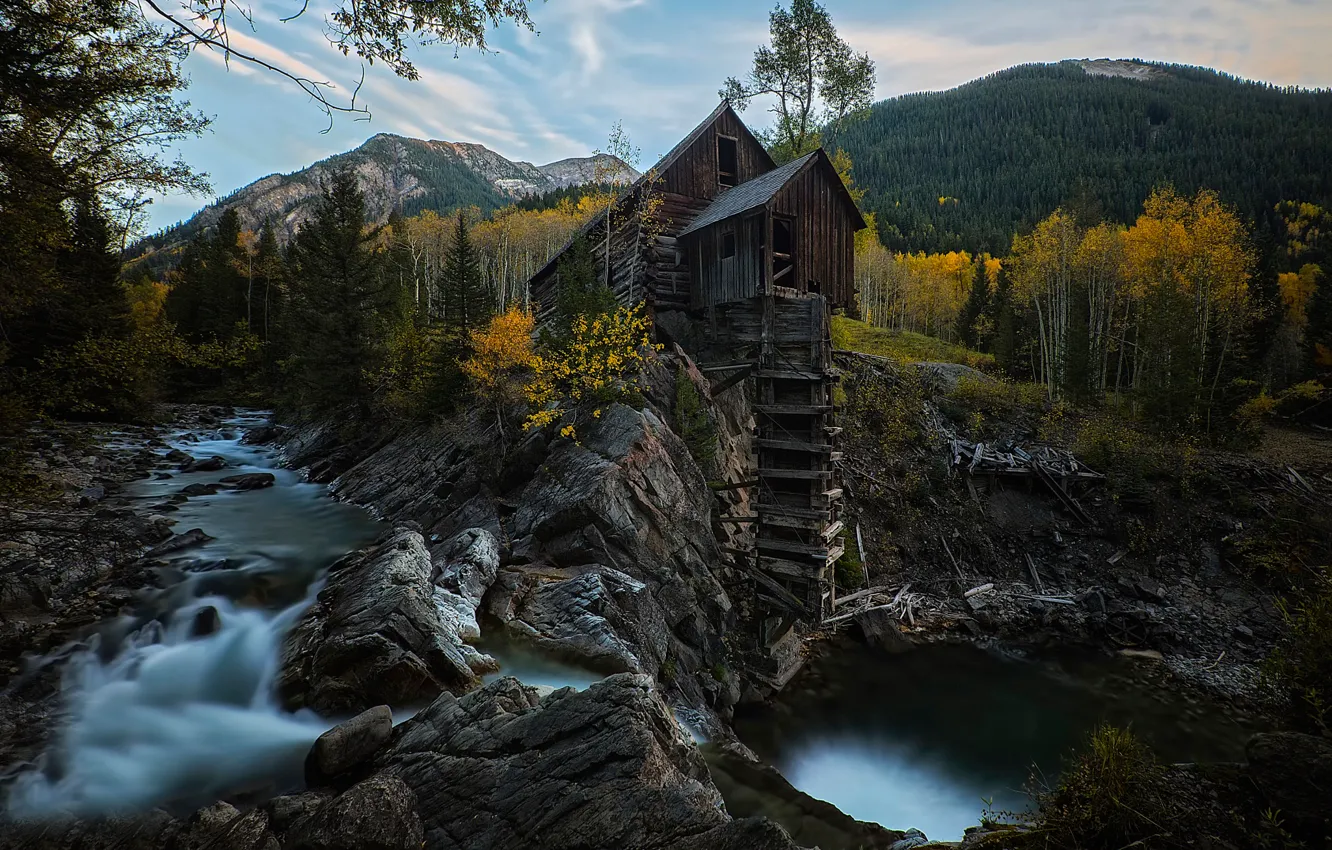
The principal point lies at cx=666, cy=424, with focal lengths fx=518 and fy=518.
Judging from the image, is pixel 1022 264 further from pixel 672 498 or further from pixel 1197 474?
pixel 672 498

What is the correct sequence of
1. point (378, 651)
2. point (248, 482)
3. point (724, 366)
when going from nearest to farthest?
1. point (378, 651)
2. point (724, 366)
3. point (248, 482)

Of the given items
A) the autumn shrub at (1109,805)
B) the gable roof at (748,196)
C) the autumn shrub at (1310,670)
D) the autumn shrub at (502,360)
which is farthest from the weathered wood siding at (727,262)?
the autumn shrub at (1109,805)

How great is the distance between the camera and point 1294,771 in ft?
13.4

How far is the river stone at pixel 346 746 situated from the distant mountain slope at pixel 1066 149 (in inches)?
3261

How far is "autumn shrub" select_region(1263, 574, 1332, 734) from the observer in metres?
4.61

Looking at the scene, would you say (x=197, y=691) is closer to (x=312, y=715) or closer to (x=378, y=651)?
(x=312, y=715)

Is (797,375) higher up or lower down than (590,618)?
higher up

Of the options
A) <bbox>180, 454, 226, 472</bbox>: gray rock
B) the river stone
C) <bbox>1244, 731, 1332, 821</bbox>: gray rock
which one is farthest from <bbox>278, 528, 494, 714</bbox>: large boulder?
<bbox>180, 454, 226, 472</bbox>: gray rock

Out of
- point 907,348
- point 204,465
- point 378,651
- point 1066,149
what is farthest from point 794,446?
point 1066,149

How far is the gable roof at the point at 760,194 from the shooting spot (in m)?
17.0

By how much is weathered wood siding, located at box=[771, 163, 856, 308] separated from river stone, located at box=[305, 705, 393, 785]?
16.2m

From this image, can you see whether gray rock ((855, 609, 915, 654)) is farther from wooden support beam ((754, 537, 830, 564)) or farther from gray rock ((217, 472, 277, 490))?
gray rock ((217, 472, 277, 490))

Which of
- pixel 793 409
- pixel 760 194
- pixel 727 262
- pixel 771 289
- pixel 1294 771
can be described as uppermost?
pixel 760 194

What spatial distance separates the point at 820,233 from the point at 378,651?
17706 millimetres
